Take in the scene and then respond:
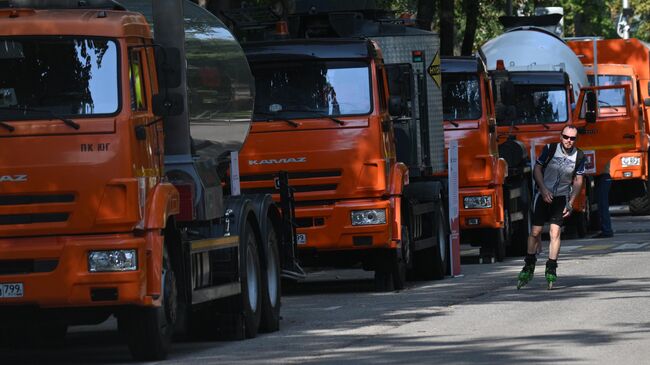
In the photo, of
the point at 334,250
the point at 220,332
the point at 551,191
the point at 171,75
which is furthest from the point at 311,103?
the point at 171,75

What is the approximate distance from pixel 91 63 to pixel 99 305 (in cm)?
184

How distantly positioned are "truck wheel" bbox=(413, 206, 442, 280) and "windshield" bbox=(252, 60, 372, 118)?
3.46 meters

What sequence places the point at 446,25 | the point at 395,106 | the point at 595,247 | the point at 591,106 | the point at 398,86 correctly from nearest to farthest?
the point at 395,106
the point at 398,86
the point at 595,247
the point at 591,106
the point at 446,25

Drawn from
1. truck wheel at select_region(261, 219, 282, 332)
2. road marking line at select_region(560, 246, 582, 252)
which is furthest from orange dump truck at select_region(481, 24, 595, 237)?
truck wheel at select_region(261, 219, 282, 332)

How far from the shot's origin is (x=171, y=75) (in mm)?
13359

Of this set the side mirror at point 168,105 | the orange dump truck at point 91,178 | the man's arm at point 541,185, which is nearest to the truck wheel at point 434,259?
the man's arm at point 541,185

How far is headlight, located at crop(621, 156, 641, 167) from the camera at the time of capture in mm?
33809

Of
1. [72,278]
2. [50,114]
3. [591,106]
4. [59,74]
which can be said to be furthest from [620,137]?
[72,278]

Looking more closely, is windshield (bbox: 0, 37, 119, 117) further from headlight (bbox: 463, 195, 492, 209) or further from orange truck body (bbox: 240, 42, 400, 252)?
headlight (bbox: 463, 195, 492, 209)

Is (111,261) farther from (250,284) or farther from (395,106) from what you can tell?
(395,106)

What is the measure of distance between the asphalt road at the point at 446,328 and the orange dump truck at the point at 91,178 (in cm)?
73

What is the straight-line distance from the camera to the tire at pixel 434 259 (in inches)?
885

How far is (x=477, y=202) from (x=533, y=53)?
8188 mm

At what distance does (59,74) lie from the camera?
12938 mm
